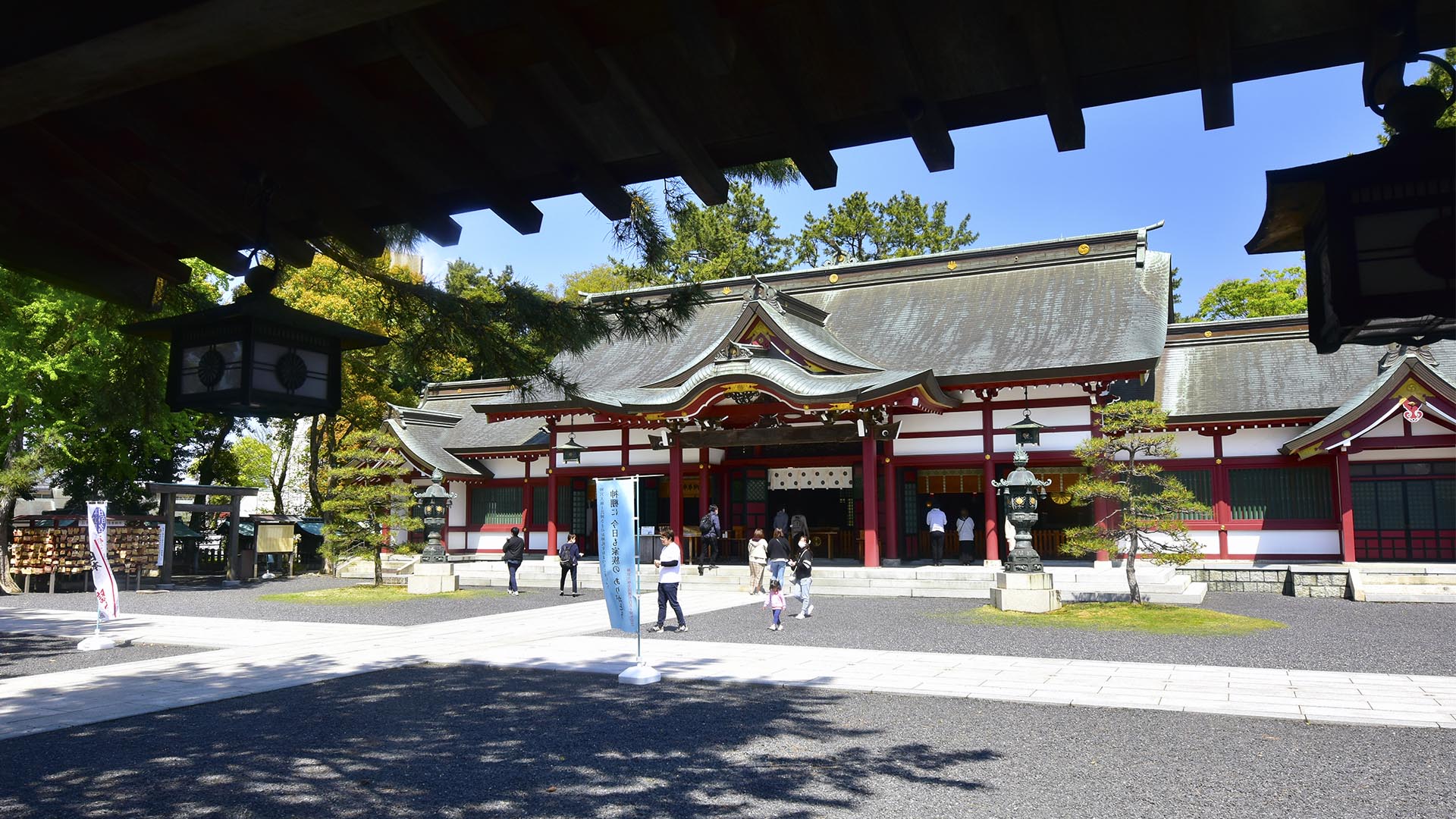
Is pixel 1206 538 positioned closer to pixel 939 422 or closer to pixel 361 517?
pixel 939 422

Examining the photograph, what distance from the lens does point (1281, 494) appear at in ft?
64.1

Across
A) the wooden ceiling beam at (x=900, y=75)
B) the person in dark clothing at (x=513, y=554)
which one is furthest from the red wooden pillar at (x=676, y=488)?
the wooden ceiling beam at (x=900, y=75)

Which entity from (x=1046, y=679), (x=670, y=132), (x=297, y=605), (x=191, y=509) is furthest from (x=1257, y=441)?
(x=191, y=509)

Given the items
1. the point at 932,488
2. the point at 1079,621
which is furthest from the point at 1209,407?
the point at 1079,621

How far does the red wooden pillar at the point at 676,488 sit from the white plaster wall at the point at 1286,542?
1208 cm

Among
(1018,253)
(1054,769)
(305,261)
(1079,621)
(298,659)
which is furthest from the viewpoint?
(1018,253)

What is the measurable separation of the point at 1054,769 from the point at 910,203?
39.0 m

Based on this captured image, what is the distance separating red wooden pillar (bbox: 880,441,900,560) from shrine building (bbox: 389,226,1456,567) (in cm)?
6

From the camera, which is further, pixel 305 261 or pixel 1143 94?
pixel 305 261

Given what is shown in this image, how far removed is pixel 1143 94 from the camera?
317 centimetres

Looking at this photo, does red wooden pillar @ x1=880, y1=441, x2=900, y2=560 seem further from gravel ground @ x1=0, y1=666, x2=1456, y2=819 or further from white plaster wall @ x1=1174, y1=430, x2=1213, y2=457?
gravel ground @ x1=0, y1=666, x2=1456, y2=819

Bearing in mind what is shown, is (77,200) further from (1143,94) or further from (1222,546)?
(1222,546)

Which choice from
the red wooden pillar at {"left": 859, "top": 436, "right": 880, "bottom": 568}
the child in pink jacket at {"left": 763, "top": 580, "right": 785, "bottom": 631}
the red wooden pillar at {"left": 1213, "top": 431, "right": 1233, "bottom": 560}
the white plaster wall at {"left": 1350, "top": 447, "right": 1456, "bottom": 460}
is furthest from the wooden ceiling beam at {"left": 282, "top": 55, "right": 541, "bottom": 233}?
the white plaster wall at {"left": 1350, "top": 447, "right": 1456, "bottom": 460}

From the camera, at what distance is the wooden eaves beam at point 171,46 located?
2398 mm
